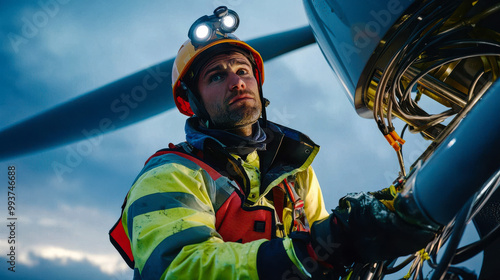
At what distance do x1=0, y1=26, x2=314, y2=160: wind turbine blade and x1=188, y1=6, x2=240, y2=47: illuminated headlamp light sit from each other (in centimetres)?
226

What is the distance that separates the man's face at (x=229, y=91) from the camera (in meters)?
3.37

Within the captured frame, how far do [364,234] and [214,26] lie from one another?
300cm

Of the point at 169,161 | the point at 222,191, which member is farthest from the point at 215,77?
the point at 222,191

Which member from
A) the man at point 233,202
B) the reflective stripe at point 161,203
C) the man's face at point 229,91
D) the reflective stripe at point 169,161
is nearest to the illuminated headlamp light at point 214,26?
the man at point 233,202

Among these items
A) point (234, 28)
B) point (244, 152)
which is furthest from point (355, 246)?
point (234, 28)

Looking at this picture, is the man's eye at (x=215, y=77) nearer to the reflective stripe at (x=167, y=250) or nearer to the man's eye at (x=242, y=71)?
the man's eye at (x=242, y=71)

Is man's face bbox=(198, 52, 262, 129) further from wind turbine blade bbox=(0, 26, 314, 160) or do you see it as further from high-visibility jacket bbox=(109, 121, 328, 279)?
wind turbine blade bbox=(0, 26, 314, 160)

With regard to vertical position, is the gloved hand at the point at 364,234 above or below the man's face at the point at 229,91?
below

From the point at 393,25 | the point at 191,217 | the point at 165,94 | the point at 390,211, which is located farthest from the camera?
the point at 165,94

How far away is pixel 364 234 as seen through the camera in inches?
59.9

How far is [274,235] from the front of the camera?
254 centimetres

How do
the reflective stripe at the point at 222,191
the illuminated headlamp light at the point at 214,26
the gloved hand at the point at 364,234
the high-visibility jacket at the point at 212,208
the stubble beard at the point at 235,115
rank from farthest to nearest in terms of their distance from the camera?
the illuminated headlamp light at the point at 214,26 → the stubble beard at the point at 235,115 → the reflective stripe at the point at 222,191 → the high-visibility jacket at the point at 212,208 → the gloved hand at the point at 364,234

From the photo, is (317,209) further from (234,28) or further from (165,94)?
(165,94)

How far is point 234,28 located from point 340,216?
2937mm
